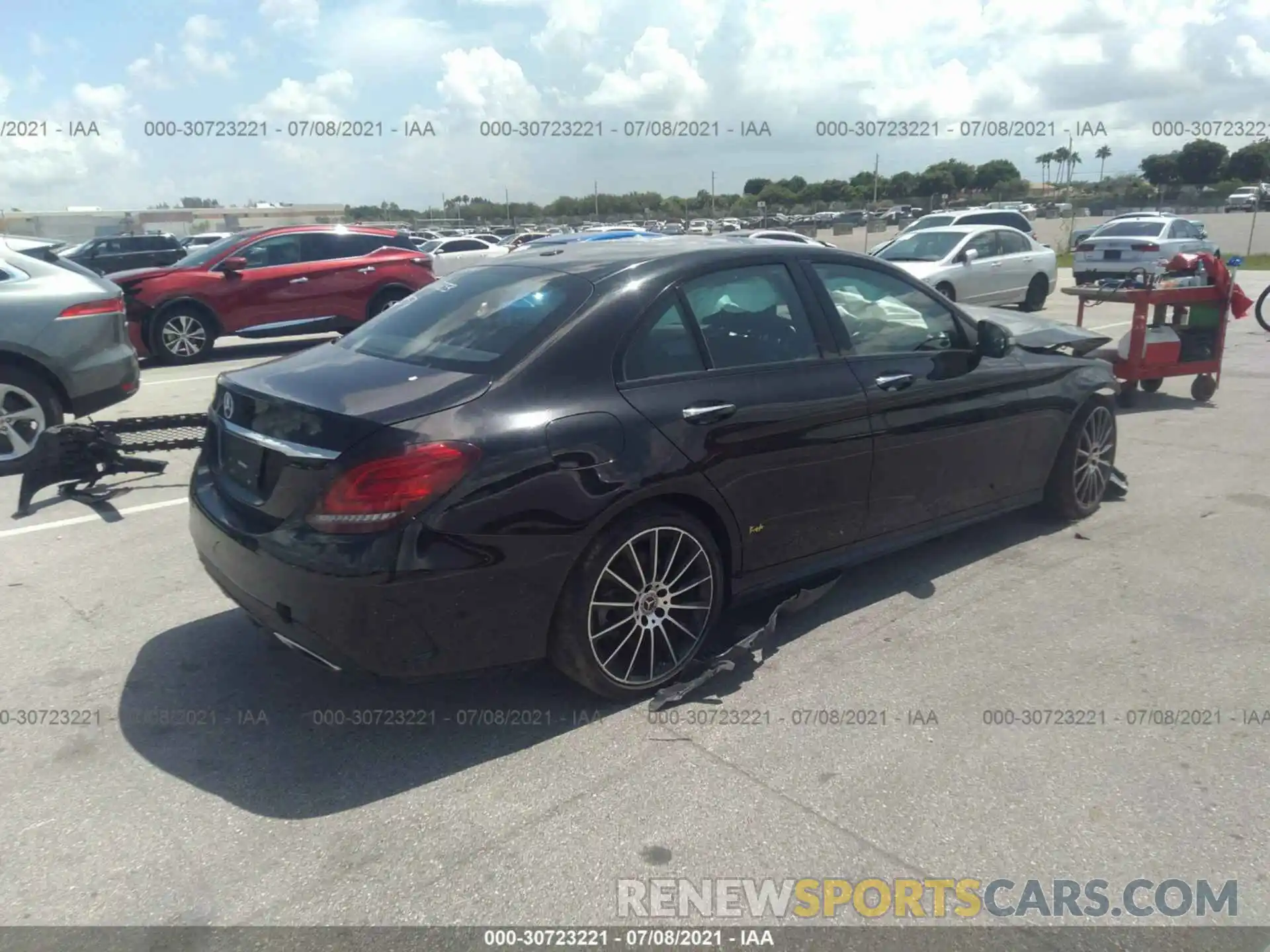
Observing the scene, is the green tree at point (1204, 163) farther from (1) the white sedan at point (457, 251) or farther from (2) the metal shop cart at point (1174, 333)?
(2) the metal shop cart at point (1174, 333)

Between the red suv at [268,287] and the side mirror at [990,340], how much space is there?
9436mm

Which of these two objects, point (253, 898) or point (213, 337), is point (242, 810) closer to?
point (253, 898)

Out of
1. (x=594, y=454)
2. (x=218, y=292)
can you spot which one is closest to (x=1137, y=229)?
(x=218, y=292)

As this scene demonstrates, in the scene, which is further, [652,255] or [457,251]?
[457,251]

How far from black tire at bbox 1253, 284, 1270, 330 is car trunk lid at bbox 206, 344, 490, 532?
14.4 metres

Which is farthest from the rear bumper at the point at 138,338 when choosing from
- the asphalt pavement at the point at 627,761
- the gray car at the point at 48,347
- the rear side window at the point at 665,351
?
the rear side window at the point at 665,351

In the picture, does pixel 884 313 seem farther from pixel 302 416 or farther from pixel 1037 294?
pixel 1037 294

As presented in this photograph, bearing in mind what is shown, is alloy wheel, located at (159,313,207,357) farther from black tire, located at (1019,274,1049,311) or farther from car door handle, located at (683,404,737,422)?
black tire, located at (1019,274,1049,311)

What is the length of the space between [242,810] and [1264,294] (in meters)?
15.6

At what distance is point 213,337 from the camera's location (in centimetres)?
1283

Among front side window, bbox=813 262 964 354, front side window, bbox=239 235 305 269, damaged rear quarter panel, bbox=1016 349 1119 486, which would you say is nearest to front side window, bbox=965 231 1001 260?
front side window, bbox=239 235 305 269

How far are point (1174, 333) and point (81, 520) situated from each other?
8.79m

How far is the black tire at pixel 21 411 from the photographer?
6906 millimetres

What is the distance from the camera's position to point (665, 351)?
12.5ft
